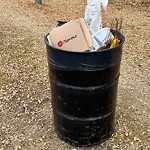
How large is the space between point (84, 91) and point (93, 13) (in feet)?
2.27

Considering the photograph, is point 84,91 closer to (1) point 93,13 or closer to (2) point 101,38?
(2) point 101,38

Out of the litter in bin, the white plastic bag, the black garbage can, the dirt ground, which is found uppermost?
the white plastic bag

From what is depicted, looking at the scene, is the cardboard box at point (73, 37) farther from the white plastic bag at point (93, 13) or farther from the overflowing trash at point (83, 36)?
the white plastic bag at point (93, 13)

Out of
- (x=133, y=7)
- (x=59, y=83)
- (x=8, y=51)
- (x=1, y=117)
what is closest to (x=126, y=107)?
(x=59, y=83)

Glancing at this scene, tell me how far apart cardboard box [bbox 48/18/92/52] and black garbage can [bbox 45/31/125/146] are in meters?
0.09

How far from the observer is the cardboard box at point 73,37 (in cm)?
231

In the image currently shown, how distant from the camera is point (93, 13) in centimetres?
245

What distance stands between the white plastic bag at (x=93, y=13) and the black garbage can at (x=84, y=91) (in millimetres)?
223

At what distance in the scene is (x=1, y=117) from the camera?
10.5ft

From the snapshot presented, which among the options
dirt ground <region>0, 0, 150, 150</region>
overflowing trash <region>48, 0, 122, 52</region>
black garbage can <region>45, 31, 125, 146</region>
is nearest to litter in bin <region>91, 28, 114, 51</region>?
overflowing trash <region>48, 0, 122, 52</region>

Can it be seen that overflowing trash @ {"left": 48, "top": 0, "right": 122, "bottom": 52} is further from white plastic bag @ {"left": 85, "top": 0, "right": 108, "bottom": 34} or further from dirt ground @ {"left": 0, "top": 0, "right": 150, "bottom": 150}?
dirt ground @ {"left": 0, "top": 0, "right": 150, "bottom": 150}

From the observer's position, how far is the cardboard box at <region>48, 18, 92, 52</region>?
2314mm

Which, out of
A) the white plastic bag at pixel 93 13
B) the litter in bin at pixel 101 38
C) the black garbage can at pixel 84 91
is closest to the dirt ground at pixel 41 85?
the black garbage can at pixel 84 91

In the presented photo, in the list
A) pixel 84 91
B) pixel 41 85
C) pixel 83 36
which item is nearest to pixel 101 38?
pixel 83 36
